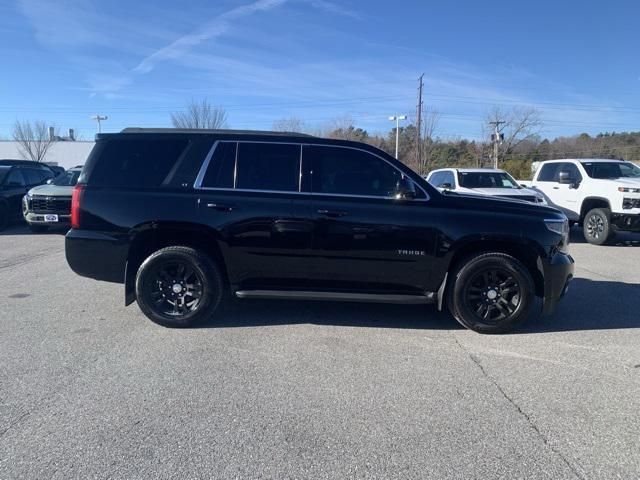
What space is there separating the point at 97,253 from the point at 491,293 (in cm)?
417

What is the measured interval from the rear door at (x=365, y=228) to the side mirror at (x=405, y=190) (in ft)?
0.15

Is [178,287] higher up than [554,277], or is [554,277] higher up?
[554,277]

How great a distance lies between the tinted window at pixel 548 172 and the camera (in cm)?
1247

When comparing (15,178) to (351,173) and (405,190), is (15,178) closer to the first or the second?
(351,173)

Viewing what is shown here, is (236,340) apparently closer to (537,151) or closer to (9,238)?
(9,238)

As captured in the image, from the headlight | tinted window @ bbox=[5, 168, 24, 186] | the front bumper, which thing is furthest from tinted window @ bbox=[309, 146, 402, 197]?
tinted window @ bbox=[5, 168, 24, 186]

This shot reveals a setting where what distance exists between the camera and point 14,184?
1308 cm

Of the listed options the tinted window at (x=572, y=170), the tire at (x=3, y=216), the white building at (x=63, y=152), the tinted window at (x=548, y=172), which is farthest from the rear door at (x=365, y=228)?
the white building at (x=63, y=152)

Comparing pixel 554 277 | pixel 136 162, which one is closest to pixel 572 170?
pixel 554 277

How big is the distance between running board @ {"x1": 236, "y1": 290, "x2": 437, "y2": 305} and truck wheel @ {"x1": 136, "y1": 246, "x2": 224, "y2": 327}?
1.16 feet

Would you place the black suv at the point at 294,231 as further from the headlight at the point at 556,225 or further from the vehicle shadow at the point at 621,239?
the vehicle shadow at the point at 621,239

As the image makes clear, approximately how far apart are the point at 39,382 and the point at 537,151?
57702mm

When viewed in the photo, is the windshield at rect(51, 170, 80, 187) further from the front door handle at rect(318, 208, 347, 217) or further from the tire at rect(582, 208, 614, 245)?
the tire at rect(582, 208, 614, 245)

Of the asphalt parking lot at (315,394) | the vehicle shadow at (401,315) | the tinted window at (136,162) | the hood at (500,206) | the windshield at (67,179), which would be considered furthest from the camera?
the windshield at (67,179)
